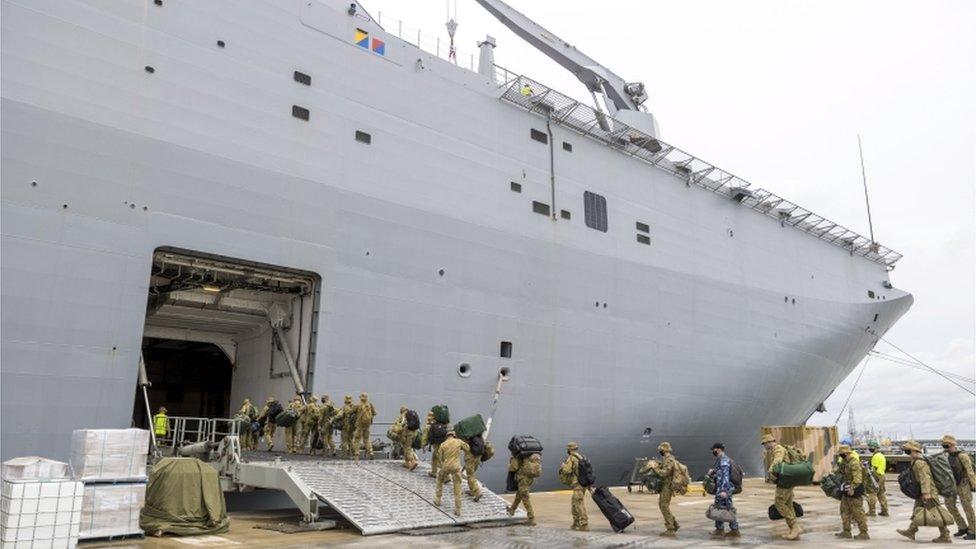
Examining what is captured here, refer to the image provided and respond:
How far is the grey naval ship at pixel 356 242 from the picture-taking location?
10062 mm

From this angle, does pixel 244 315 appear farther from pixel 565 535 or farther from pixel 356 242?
pixel 565 535

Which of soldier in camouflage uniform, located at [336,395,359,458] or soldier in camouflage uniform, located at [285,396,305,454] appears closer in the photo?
soldier in camouflage uniform, located at [336,395,359,458]

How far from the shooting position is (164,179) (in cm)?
1102

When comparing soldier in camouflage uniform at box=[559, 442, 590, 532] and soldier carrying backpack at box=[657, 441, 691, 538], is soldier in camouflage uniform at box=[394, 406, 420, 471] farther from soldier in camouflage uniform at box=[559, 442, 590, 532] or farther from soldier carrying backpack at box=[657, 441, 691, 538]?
soldier carrying backpack at box=[657, 441, 691, 538]

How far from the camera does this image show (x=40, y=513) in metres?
6.46

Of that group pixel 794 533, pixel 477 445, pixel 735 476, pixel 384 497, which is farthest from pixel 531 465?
pixel 794 533

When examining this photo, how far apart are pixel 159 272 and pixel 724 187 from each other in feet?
54.5

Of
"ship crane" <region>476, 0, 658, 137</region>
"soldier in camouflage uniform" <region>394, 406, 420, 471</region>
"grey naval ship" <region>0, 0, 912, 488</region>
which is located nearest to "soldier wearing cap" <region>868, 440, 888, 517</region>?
"grey naval ship" <region>0, 0, 912, 488</region>

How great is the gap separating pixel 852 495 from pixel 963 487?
1417 millimetres

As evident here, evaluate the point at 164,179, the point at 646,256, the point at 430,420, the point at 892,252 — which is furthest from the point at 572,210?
the point at 892,252

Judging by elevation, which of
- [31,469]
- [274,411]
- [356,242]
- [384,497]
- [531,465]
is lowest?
[384,497]

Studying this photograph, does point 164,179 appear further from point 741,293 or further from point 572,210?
point 741,293

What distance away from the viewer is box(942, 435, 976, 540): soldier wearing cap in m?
8.29

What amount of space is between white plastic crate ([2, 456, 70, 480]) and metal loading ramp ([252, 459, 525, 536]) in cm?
275
